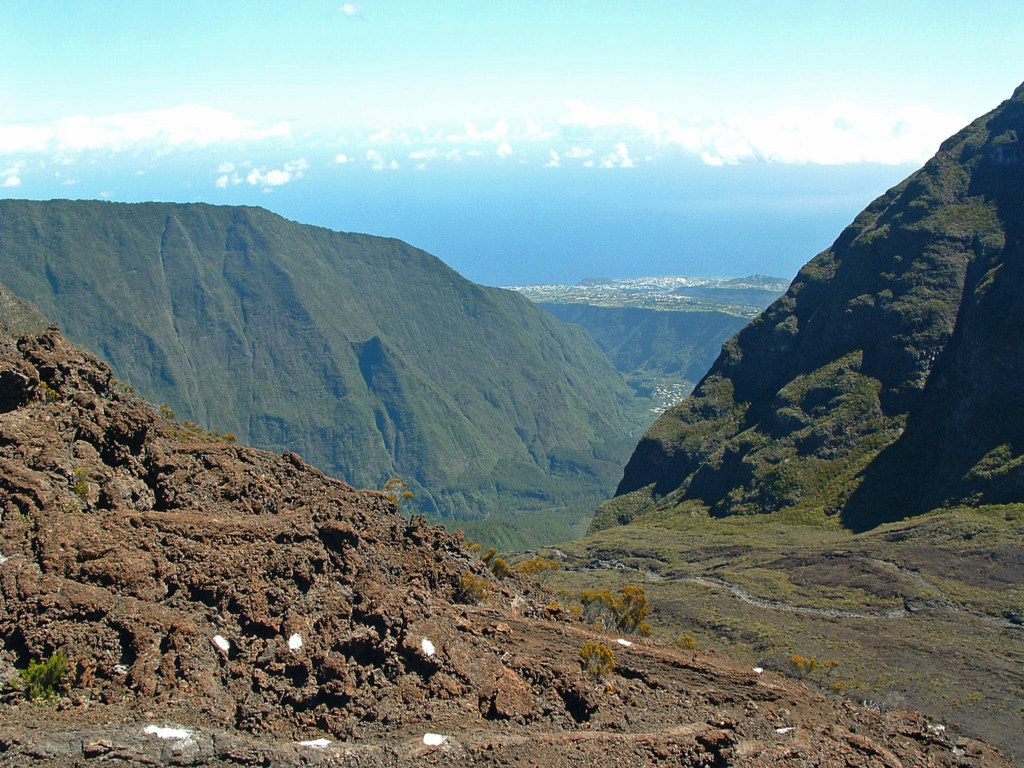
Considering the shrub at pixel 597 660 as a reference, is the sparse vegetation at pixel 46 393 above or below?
above

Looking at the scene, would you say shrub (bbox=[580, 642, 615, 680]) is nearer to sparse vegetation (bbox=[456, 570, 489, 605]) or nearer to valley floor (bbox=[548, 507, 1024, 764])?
sparse vegetation (bbox=[456, 570, 489, 605])

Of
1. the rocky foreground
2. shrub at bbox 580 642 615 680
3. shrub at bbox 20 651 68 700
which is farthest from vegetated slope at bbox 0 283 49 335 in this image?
shrub at bbox 580 642 615 680

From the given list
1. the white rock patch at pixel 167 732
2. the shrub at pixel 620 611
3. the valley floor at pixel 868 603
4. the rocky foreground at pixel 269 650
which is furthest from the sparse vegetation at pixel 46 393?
the valley floor at pixel 868 603

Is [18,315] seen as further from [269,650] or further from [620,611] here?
[269,650]

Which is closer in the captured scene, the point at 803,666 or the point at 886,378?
the point at 803,666

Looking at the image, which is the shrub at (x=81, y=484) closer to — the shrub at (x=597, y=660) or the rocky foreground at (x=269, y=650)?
the rocky foreground at (x=269, y=650)

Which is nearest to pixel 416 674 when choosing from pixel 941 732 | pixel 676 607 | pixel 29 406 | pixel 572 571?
pixel 29 406

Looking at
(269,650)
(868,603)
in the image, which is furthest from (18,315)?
(868,603)
